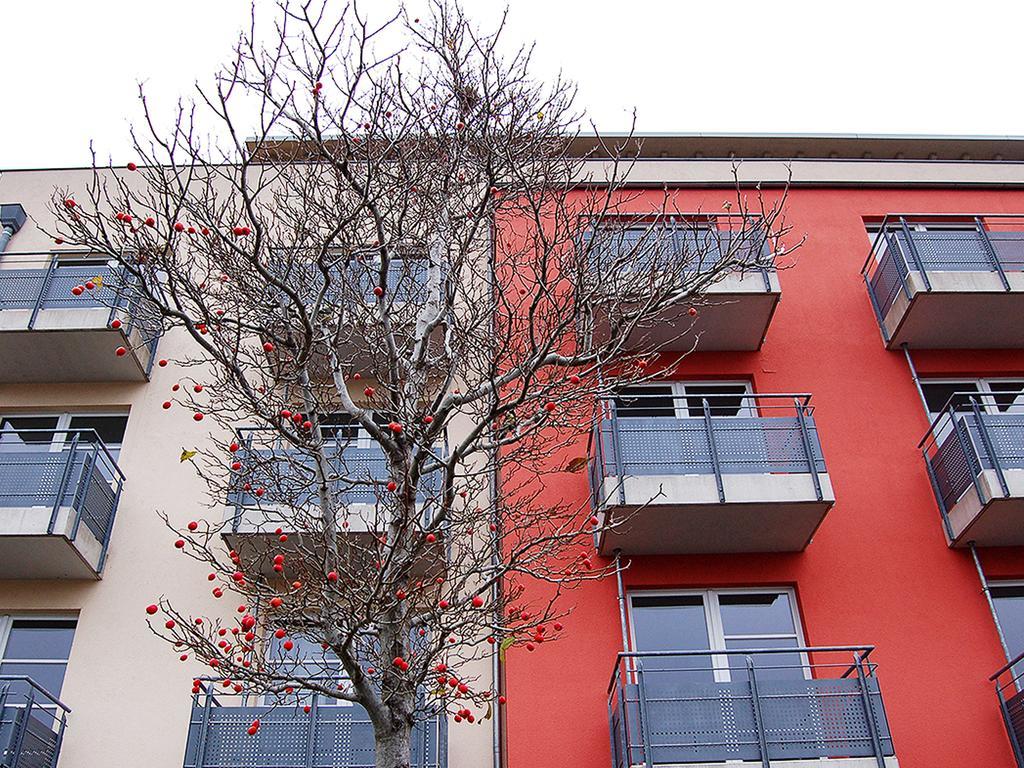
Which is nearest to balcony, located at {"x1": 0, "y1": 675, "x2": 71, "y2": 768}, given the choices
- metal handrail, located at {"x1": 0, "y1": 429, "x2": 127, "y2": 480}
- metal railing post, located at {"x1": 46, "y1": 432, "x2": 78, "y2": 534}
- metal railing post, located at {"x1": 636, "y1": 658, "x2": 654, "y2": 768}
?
metal railing post, located at {"x1": 46, "y1": 432, "x2": 78, "y2": 534}

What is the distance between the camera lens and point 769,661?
1110cm

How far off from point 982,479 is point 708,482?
3.12 meters

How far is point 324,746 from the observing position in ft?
32.9

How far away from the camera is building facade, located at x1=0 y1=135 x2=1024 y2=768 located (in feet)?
34.1

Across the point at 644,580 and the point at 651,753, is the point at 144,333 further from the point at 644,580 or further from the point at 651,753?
the point at 651,753

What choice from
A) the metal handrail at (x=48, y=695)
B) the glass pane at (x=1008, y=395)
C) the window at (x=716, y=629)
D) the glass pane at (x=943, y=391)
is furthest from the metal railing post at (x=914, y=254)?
the metal handrail at (x=48, y=695)

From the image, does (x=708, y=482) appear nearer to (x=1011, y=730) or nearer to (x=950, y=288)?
(x=1011, y=730)

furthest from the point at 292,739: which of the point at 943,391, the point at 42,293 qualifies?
the point at 943,391

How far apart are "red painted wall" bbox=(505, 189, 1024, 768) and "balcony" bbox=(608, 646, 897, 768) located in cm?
97

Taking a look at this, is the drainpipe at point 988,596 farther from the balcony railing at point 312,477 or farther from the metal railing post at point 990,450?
the balcony railing at point 312,477

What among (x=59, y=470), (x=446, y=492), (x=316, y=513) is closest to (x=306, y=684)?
(x=446, y=492)

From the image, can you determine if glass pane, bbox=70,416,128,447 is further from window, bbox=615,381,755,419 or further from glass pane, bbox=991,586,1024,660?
glass pane, bbox=991,586,1024,660

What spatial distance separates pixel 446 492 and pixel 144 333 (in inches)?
314

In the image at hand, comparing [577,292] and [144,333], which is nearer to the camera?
[577,292]
